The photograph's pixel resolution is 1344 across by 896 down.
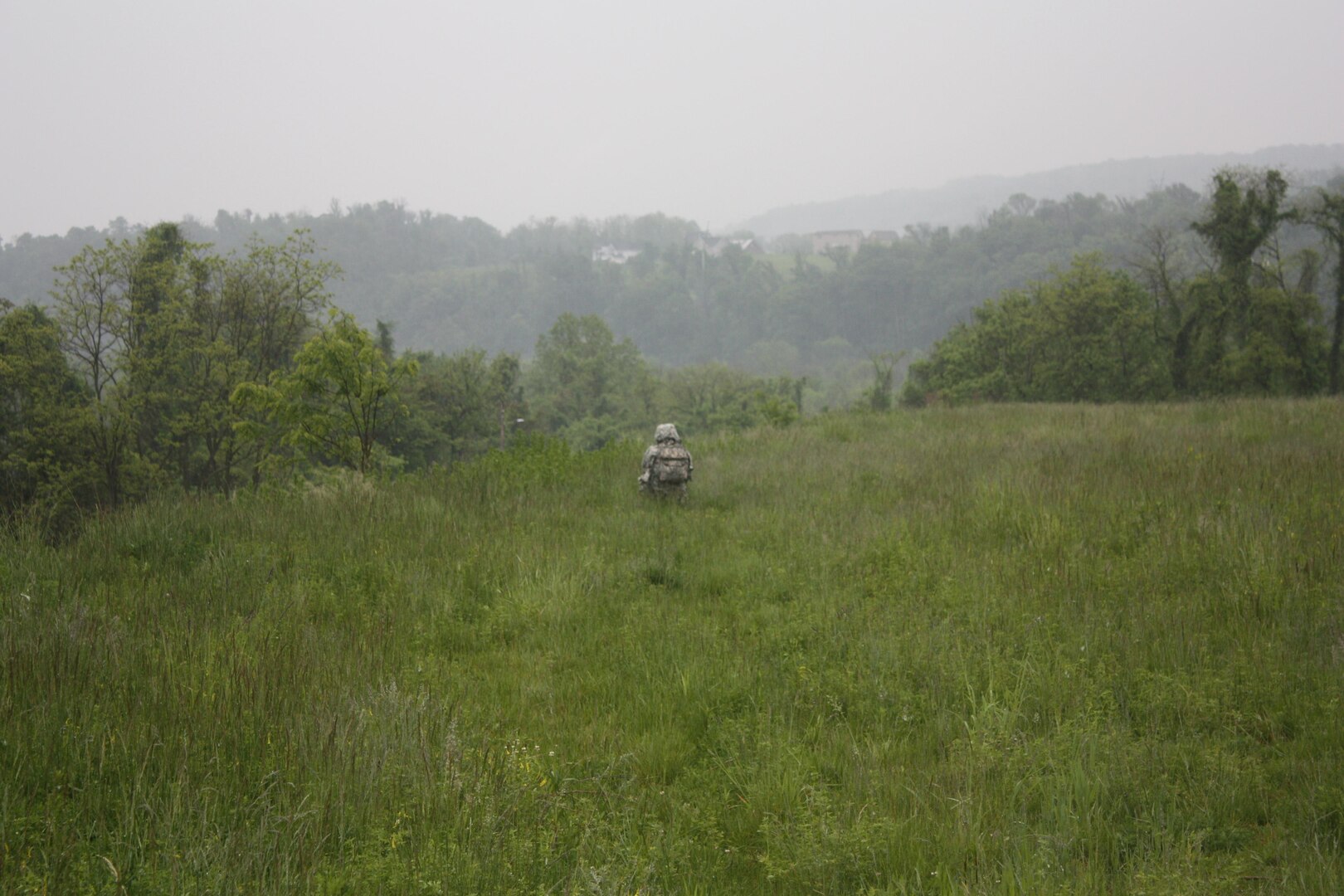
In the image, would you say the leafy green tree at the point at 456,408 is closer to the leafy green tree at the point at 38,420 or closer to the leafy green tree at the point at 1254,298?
the leafy green tree at the point at 38,420

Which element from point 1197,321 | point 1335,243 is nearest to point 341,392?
point 1335,243

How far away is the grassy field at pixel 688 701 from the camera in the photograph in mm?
2686

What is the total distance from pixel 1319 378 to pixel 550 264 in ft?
531

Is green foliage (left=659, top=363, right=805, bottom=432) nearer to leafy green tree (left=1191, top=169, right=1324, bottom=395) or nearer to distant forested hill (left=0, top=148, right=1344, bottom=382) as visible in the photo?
leafy green tree (left=1191, top=169, right=1324, bottom=395)

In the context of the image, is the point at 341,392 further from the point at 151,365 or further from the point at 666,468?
the point at 151,365

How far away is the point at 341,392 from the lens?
12.3 metres

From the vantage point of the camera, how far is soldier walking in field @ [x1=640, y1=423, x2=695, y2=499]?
9.56 meters

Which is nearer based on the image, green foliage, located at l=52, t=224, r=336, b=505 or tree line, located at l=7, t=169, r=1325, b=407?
green foliage, located at l=52, t=224, r=336, b=505

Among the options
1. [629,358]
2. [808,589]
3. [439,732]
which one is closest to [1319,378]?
[808,589]

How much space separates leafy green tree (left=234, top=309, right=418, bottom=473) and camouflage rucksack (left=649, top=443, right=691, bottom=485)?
4621mm

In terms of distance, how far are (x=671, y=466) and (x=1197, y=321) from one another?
3567 cm

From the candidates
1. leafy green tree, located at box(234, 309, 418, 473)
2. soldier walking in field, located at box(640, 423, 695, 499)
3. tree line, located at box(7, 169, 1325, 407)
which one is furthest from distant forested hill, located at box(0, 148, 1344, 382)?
soldier walking in field, located at box(640, 423, 695, 499)

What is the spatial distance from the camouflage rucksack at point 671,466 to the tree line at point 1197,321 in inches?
1018

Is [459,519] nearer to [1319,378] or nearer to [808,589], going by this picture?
[808,589]
